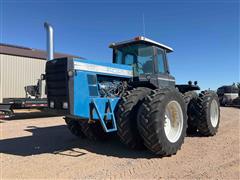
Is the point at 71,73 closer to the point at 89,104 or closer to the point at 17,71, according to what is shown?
the point at 89,104

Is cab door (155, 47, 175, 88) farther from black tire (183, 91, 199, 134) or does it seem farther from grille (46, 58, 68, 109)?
grille (46, 58, 68, 109)

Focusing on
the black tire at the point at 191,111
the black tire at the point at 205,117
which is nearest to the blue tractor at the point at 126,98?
the black tire at the point at 191,111

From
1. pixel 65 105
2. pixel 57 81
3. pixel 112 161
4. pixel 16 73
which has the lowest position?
pixel 112 161

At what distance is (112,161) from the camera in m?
5.50

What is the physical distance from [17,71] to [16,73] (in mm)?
191

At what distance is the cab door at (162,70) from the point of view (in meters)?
7.38

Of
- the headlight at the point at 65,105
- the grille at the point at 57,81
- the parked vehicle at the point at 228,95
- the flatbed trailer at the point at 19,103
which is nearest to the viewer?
the headlight at the point at 65,105

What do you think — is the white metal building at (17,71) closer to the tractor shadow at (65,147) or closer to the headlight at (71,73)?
the tractor shadow at (65,147)

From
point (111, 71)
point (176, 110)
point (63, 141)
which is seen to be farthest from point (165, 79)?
point (63, 141)

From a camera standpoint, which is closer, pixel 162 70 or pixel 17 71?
pixel 162 70

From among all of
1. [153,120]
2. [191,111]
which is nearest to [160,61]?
[191,111]

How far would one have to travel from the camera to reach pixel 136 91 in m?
6.20

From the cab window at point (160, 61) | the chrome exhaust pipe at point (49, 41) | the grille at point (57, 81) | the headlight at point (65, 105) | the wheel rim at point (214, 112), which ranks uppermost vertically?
the chrome exhaust pipe at point (49, 41)

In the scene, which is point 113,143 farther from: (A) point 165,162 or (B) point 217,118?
(B) point 217,118
